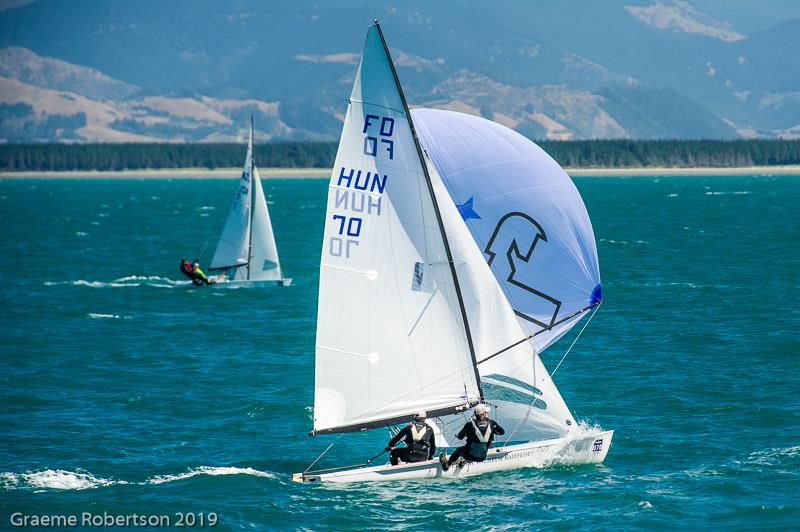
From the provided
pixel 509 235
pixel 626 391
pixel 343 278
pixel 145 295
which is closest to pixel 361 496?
pixel 343 278

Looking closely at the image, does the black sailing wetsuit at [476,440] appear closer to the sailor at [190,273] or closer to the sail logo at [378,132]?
the sail logo at [378,132]

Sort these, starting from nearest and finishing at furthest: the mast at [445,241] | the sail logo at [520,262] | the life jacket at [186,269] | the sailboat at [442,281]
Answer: the mast at [445,241], the sailboat at [442,281], the sail logo at [520,262], the life jacket at [186,269]

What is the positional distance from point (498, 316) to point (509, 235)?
1.92 meters

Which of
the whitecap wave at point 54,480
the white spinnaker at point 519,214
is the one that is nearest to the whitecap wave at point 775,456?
the white spinnaker at point 519,214

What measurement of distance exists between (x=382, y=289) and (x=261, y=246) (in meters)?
33.8

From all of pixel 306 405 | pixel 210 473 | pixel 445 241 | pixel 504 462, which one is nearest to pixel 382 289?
pixel 445 241

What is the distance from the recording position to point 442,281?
23656mm

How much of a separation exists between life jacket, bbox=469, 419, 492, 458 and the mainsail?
Result: 3272 cm

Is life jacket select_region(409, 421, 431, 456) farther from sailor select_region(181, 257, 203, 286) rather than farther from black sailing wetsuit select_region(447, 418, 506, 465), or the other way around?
sailor select_region(181, 257, 203, 286)

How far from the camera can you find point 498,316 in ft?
79.0

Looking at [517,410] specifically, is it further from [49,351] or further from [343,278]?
[49,351]

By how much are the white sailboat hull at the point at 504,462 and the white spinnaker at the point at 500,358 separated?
0.43 m

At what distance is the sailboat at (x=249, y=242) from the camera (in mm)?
56156

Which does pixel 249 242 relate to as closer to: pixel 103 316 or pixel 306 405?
pixel 103 316
